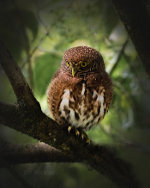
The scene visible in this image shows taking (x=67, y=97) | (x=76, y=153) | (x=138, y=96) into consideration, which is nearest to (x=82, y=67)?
(x=67, y=97)

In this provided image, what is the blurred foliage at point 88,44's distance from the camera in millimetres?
1401

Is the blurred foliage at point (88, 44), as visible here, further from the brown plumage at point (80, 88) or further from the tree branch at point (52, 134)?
the brown plumage at point (80, 88)

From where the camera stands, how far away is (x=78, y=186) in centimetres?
137

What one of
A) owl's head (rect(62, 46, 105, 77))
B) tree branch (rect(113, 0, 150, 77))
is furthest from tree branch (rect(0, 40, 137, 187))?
tree branch (rect(113, 0, 150, 77))

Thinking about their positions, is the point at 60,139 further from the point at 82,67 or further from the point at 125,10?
the point at 125,10

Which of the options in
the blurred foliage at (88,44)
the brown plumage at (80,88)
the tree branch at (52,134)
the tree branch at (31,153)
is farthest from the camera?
the blurred foliage at (88,44)

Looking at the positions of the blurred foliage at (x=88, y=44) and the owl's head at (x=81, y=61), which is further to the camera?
the blurred foliage at (x=88, y=44)

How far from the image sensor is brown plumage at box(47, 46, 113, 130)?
1191mm

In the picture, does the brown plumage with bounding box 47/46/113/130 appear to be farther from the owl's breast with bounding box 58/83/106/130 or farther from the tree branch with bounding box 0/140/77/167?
the tree branch with bounding box 0/140/77/167

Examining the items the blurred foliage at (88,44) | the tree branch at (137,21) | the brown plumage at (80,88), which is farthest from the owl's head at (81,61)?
the blurred foliage at (88,44)

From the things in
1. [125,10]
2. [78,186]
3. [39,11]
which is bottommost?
[78,186]

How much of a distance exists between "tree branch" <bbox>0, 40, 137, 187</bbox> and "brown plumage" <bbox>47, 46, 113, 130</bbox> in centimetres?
11

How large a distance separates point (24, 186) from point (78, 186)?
0.37m

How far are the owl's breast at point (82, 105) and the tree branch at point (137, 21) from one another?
0.82ft
